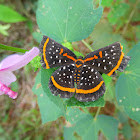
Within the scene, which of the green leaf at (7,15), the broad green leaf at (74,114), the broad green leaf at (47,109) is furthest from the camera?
the green leaf at (7,15)

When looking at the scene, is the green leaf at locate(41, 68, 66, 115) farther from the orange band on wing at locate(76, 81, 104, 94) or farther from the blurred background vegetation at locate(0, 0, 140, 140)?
the blurred background vegetation at locate(0, 0, 140, 140)

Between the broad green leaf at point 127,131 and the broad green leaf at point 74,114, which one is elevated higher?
the broad green leaf at point 74,114

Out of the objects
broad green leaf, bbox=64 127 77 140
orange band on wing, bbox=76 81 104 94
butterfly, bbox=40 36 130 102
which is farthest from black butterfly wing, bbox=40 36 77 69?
broad green leaf, bbox=64 127 77 140

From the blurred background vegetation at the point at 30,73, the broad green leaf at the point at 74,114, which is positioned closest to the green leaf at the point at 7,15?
the blurred background vegetation at the point at 30,73

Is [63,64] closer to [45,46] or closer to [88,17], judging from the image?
[45,46]

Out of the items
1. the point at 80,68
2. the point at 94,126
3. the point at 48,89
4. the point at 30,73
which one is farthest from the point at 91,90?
the point at 30,73

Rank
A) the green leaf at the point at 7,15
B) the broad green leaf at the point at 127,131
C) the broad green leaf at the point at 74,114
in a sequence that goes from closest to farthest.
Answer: the broad green leaf at the point at 74,114, the broad green leaf at the point at 127,131, the green leaf at the point at 7,15

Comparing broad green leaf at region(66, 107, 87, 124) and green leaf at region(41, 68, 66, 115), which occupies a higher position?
green leaf at region(41, 68, 66, 115)

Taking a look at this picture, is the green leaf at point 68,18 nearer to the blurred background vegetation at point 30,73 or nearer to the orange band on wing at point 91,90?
the orange band on wing at point 91,90
